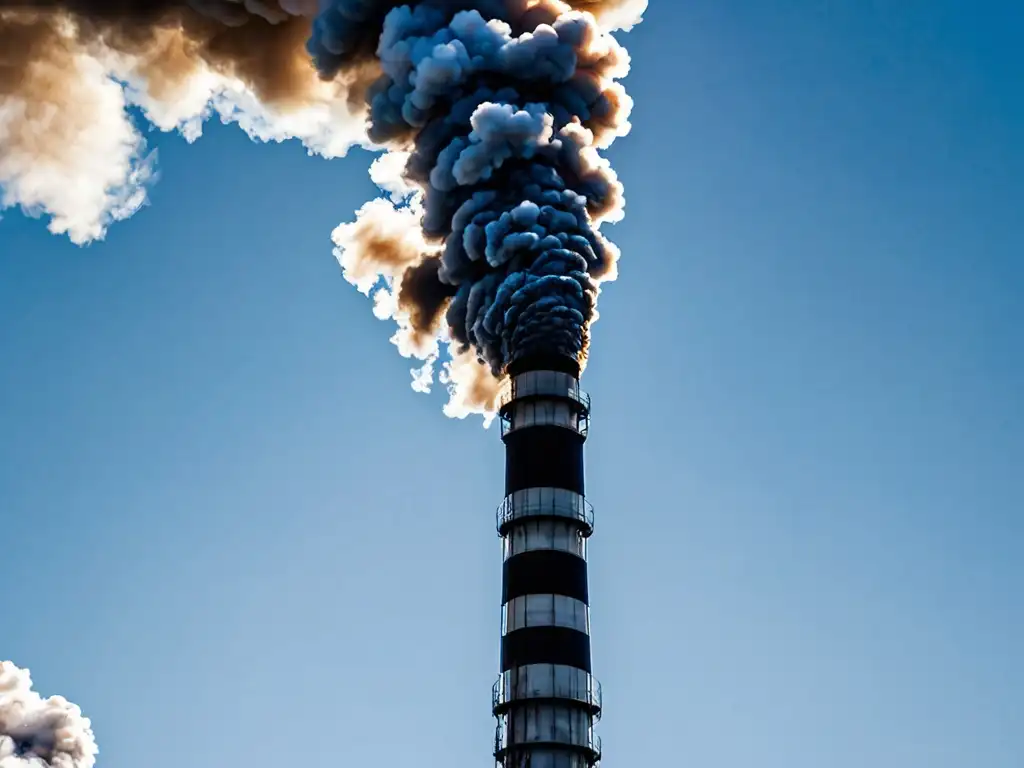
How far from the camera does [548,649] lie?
114 feet

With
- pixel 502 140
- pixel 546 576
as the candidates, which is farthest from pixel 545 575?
pixel 502 140

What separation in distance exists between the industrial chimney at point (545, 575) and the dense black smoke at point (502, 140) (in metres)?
1.69

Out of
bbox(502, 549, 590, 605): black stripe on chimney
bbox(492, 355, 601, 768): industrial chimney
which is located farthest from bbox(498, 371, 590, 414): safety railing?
bbox(502, 549, 590, 605): black stripe on chimney

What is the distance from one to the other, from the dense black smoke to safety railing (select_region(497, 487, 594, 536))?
179 inches

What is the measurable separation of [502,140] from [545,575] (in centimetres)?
1353

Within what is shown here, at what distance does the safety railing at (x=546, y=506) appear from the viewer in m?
36.6

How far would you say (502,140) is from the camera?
123ft

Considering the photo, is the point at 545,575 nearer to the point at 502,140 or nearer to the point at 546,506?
the point at 546,506

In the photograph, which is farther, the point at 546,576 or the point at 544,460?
the point at 544,460

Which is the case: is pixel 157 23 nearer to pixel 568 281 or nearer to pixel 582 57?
pixel 582 57

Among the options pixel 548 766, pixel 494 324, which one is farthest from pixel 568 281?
pixel 548 766

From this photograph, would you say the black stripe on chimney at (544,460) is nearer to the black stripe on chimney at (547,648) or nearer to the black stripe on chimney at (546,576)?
the black stripe on chimney at (546,576)

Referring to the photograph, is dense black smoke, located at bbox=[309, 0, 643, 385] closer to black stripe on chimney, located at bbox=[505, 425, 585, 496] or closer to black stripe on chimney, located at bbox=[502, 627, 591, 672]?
black stripe on chimney, located at bbox=[505, 425, 585, 496]

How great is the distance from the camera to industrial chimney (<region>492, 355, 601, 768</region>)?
112ft
